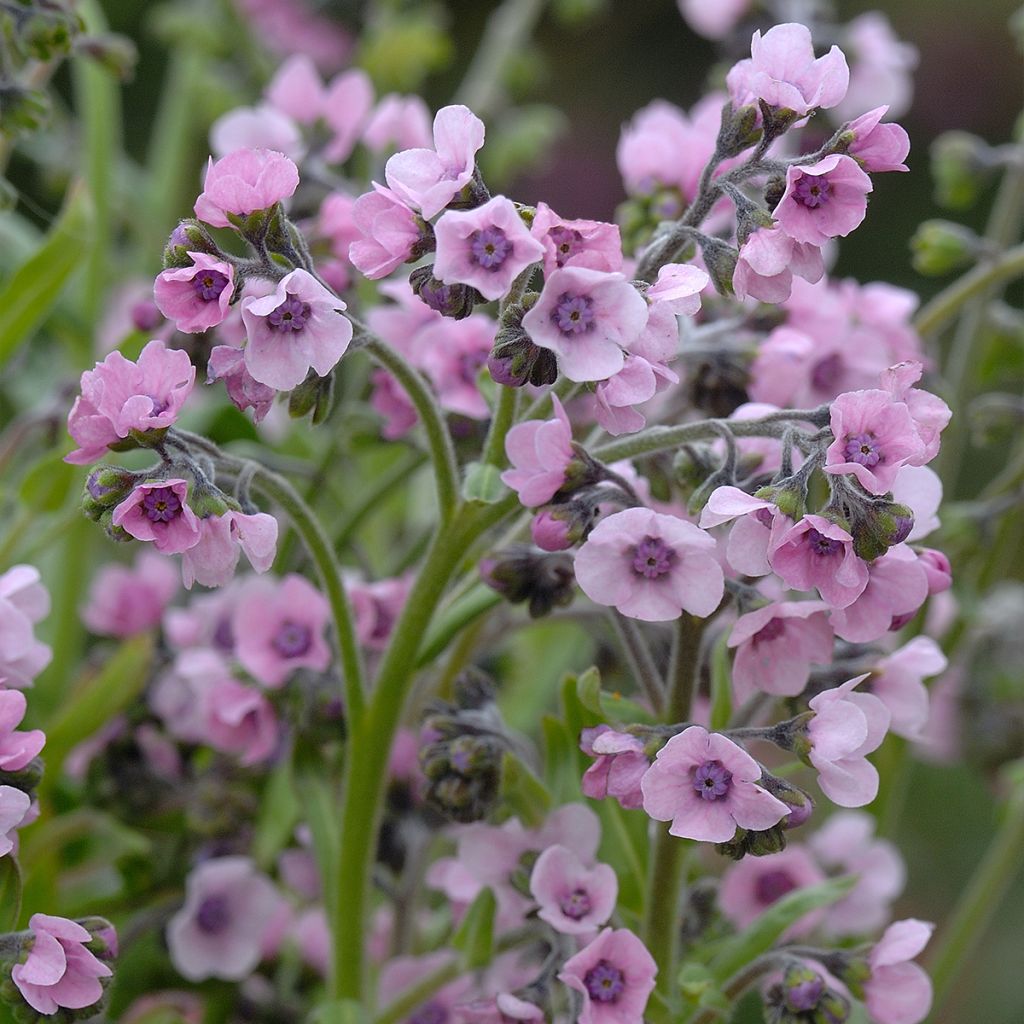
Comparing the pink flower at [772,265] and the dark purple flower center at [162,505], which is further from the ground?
the pink flower at [772,265]

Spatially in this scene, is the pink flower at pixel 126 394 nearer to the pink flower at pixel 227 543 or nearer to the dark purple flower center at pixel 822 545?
the pink flower at pixel 227 543

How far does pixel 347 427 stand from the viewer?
2.28ft

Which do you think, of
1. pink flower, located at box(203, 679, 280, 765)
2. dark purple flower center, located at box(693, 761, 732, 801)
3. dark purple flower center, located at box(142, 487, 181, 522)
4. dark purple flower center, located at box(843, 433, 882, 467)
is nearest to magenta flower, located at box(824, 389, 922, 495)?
dark purple flower center, located at box(843, 433, 882, 467)

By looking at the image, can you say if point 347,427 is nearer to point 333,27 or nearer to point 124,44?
point 124,44

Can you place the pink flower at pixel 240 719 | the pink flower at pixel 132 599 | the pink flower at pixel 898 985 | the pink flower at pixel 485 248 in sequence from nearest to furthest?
the pink flower at pixel 485 248, the pink flower at pixel 898 985, the pink flower at pixel 240 719, the pink flower at pixel 132 599

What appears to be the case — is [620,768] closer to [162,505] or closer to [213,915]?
[162,505]

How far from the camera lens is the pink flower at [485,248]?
0.41 m

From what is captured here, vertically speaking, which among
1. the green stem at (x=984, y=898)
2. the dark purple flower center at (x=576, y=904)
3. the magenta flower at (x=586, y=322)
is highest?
the magenta flower at (x=586, y=322)

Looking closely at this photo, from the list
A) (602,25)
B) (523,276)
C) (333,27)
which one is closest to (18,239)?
(523,276)

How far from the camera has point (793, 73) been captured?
462 millimetres

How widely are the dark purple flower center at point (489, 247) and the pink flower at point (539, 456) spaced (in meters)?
0.05

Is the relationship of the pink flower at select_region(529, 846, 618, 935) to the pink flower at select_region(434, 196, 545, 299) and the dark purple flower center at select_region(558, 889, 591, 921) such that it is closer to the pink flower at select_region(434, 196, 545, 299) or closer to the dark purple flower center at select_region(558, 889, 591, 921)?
the dark purple flower center at select_region(558, 889, 591, 921)

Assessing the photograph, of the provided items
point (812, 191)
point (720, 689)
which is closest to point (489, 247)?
point (812, 191)

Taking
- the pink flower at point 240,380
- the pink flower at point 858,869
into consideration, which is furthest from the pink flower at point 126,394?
the pink flower at point 858,869
